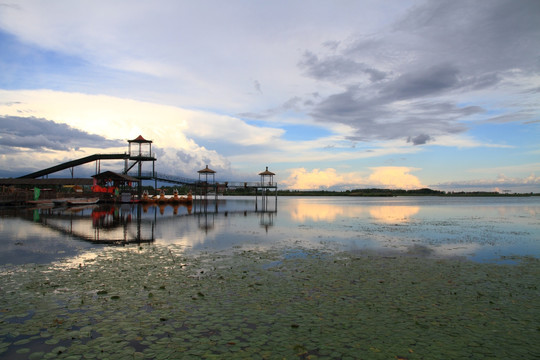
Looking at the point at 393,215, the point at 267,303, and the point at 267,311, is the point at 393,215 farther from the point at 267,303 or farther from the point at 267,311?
the point at 267,311

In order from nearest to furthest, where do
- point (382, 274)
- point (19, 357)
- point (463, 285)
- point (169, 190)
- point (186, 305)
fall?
point (19, 357) < point (186, 305) < point (463, 285) < point (382, 274) < point (169, 190)

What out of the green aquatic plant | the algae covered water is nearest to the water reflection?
the algae covered water

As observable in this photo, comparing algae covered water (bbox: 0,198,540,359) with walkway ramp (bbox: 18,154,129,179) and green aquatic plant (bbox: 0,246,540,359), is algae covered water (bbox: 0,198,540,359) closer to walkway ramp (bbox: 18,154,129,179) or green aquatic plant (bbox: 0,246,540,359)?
green aquatic plant (bbox: 0,246,540,359)

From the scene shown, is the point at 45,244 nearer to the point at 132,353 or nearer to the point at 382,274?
the point at 132,353

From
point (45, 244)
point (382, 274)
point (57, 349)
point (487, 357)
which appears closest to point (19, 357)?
point (57, 349)

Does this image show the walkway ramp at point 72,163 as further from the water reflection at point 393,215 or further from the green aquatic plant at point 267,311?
the green aquatic plant at point 267,311

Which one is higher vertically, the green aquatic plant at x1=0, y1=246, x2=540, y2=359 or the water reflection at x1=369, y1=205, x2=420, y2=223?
the green aquatic plant at x1=0, y1=246, x2=540, y2=359

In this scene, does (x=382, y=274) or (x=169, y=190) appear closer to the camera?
(x=382, y=274)

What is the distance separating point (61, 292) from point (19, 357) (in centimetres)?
395

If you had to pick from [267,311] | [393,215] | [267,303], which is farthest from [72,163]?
[267,311]

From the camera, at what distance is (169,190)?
178m

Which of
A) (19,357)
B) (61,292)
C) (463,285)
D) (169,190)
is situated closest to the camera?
(19,357)

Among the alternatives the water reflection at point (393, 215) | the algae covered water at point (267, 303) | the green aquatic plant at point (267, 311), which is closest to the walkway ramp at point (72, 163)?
the water reflection at point (393, 215)

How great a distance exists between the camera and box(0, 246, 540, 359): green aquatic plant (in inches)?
247
